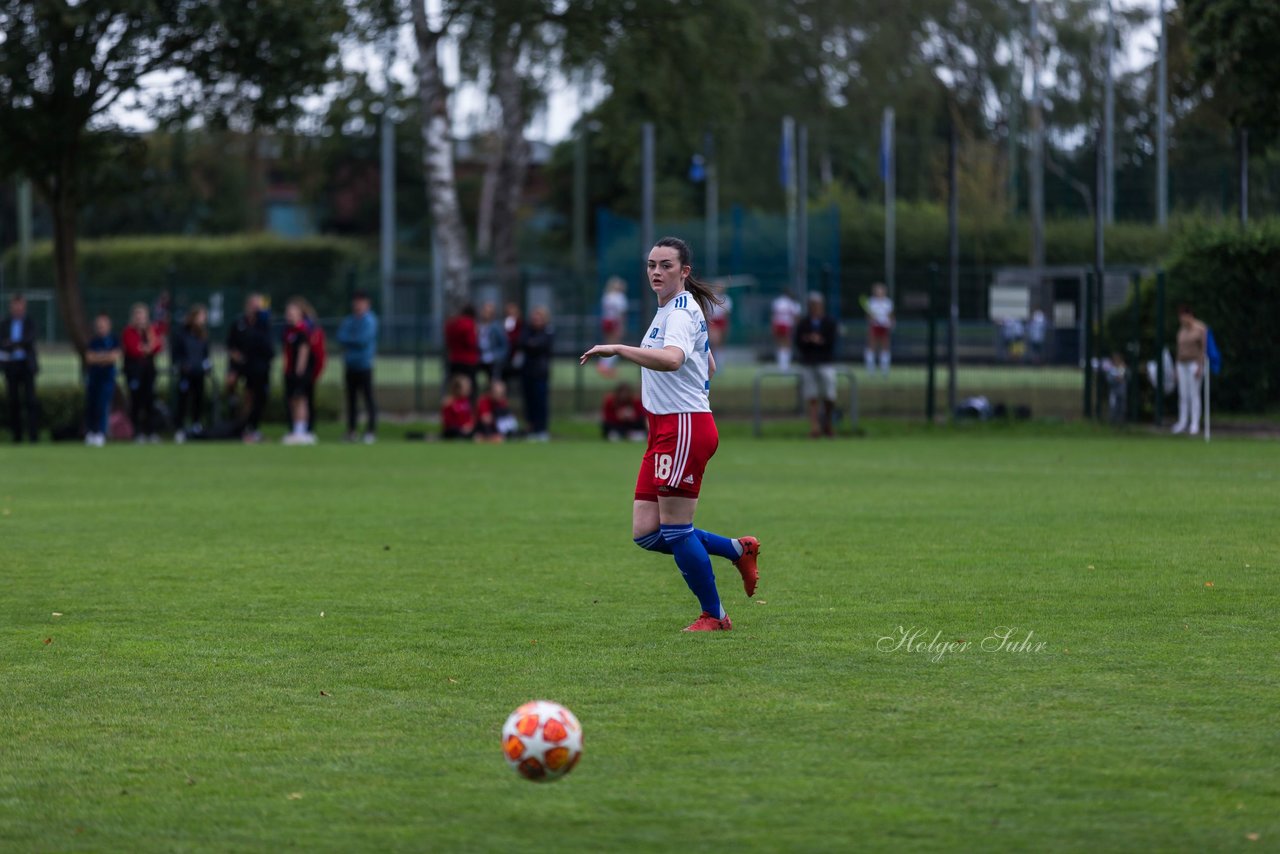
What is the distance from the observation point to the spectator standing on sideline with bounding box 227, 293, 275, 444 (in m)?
25.1

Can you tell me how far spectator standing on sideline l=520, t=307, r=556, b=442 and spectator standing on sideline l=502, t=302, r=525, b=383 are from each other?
0.16 meters

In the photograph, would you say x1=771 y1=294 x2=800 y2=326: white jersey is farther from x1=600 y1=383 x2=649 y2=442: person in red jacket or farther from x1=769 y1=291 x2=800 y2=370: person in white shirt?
x1=600 y1=383 x2=649 y2=442: person in red jacket

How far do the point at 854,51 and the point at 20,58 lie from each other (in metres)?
41.6

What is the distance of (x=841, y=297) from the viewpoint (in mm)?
42250

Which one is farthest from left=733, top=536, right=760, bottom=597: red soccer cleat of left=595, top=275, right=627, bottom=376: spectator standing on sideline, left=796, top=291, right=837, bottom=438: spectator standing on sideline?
left=595, top=275, right=627, bottom=376: spectator standing on sideline

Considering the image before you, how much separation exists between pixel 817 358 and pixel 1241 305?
6809 millimetres

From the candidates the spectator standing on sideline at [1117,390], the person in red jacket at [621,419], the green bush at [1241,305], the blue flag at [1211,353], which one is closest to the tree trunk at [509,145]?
the person in red jacket at [621,419]

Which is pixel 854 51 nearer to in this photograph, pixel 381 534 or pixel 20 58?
pixel 20 58

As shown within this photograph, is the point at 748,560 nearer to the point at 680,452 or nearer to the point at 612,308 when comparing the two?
the point at 680,452

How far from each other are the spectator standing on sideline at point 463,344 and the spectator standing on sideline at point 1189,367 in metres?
10.1

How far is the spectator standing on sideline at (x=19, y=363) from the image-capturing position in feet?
80.0

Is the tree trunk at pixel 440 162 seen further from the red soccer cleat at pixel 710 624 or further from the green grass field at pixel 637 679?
the red soccer cleat at pixel 710 624

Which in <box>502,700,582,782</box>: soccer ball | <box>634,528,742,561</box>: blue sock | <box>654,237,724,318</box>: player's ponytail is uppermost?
<box>654,237,724,318</box>: player's ponytail

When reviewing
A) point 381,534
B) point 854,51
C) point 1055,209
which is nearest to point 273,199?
point 854,51
